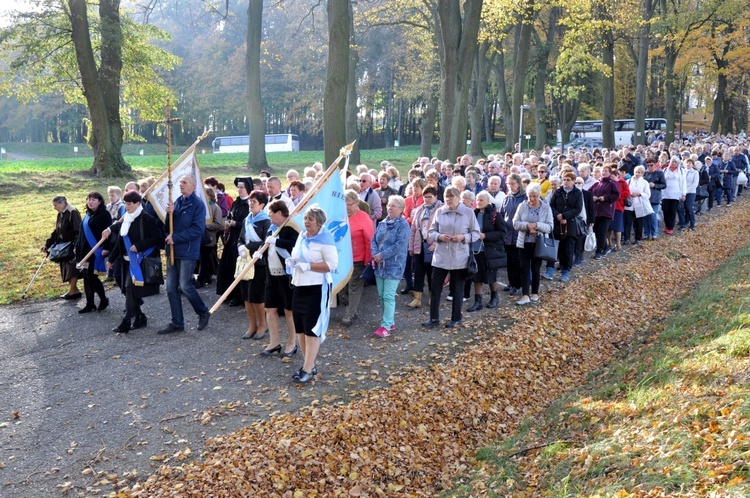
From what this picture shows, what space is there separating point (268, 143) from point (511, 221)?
194ft

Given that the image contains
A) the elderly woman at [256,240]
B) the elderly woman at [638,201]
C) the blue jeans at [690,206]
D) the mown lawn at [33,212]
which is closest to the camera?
the elderly woman at [256,240]

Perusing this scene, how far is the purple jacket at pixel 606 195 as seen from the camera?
1413cm

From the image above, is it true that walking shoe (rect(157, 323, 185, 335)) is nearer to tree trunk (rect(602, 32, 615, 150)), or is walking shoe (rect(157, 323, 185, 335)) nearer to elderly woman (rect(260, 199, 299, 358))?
elderly woman (rect(260, 199, 299, 358))

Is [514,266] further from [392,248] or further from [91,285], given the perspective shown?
[91,285]

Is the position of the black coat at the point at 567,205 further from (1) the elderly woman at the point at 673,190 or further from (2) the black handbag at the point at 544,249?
(1) the elderly woman at the point at 673,190

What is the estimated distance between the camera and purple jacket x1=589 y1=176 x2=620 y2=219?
14133 millimetres

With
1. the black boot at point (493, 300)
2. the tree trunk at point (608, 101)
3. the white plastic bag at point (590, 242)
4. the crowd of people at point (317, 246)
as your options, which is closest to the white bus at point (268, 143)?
the tree trunk at point (608, 101)

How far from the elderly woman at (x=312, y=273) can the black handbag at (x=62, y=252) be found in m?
5.46

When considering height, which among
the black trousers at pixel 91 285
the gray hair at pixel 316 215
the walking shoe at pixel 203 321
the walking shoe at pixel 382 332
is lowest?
the walking shoe at pixel 382 332

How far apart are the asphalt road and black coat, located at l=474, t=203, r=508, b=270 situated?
877mm

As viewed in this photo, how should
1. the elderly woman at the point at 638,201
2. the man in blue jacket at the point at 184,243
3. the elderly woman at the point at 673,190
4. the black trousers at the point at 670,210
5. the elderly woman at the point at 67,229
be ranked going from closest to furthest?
1. the man in blue jacket at the point at 184,243
2. the elderly woman at the point at 67,229
3. the elderly woman at the point at 638,201
4. the elderly woman at the point at 673,190
5. the black trousers at the point at 670,210

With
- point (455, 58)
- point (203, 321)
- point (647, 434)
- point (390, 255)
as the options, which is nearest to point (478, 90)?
point (455, 58)

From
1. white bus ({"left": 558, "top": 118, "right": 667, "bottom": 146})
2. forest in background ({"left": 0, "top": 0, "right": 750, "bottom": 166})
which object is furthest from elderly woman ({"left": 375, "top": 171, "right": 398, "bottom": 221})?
white bus ({"left": 558, "top": 118, "right": 667, "bottom": 146})

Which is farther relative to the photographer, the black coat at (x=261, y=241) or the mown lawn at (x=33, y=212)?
the mown lawn at (x=33, y=212)
